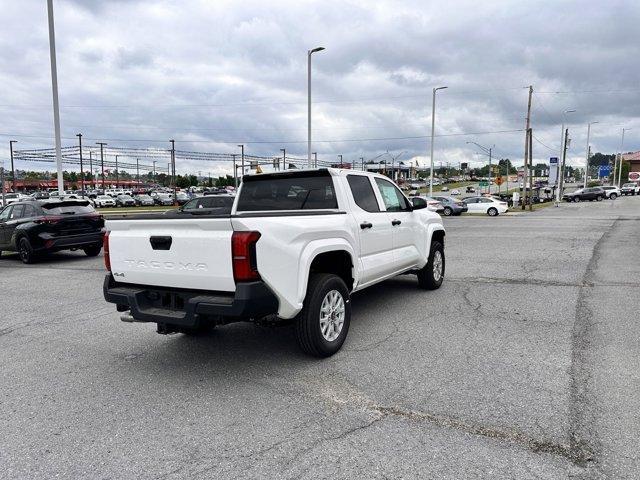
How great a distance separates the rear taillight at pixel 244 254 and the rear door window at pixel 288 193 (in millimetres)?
1757

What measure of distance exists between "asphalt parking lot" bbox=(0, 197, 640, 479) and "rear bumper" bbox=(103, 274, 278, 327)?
0.61 metres

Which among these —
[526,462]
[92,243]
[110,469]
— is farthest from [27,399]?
[92,243]

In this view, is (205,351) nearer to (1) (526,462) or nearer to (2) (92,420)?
(2) (92,420)

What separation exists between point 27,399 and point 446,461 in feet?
10.9

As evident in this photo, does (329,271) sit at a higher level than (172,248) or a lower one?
lower

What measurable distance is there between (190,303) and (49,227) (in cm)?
1004

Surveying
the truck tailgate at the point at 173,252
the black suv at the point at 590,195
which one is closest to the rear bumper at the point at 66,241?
the truck tailgate at the point at 173,252

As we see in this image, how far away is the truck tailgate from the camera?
3.98 meters

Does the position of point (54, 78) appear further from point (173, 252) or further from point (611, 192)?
point (611, 192)

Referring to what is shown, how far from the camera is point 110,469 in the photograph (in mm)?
2973

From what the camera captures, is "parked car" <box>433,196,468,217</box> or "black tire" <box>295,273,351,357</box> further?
"parked car" <box>433,196,468,217</box>

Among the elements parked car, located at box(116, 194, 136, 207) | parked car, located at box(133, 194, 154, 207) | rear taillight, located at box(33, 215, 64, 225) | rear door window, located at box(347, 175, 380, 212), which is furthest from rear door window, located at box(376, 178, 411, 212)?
parked car, located at box(133, 194, 154, 207)

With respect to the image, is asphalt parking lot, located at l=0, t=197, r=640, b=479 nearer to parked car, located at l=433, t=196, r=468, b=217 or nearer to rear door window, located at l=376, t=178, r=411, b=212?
rear door window, located at l=376, t=178, r=411, b=212

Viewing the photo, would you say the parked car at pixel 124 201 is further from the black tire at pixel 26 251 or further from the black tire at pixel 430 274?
the black tire at pixel 430 274
